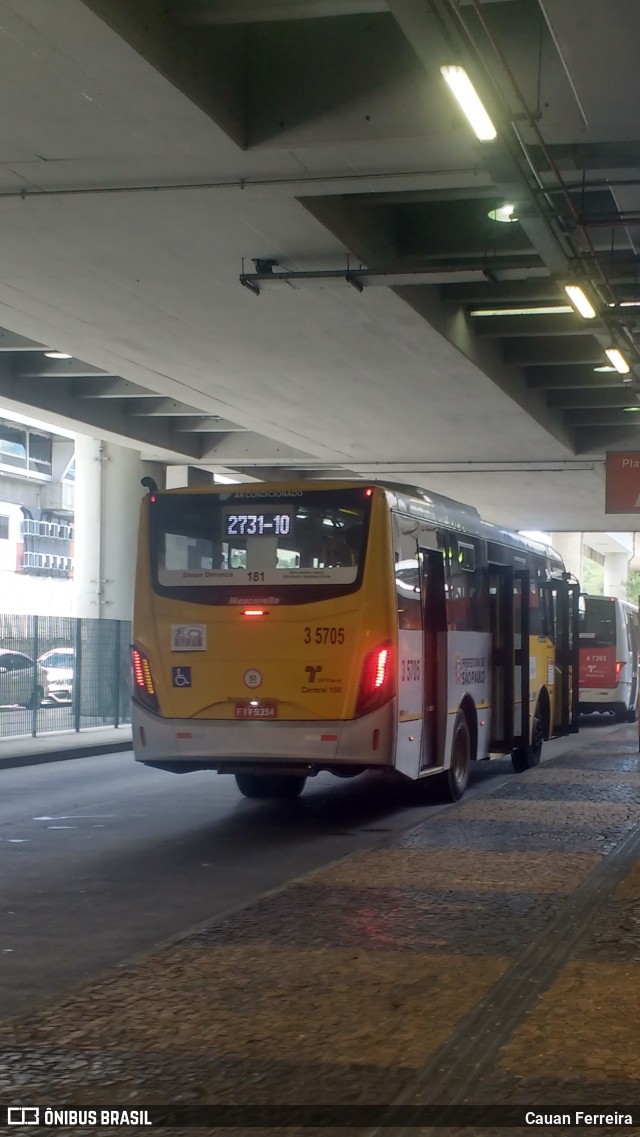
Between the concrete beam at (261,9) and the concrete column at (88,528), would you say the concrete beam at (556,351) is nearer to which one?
the concrete beam at (261,9)

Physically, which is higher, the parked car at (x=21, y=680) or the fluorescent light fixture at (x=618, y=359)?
the fluorescent light fixture at (x=618, y=359)

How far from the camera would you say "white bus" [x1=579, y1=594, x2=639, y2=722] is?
3547 centimetres

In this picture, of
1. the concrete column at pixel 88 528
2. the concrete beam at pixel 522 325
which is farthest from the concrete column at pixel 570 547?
the concrete beam at pixel 522 325

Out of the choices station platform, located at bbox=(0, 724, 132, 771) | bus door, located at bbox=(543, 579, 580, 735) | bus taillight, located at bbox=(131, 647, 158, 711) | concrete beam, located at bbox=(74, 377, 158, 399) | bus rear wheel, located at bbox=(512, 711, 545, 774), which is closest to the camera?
bus taillight, located at bbox=(131, 647, 158, 711)

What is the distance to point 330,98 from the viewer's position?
1068 cm

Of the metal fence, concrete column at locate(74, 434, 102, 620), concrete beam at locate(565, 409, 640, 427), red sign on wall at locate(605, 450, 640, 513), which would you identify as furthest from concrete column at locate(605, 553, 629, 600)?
the metal fence

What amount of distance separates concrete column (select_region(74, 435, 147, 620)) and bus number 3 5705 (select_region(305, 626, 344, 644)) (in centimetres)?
1798

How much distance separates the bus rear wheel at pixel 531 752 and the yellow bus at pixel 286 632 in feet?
15.9

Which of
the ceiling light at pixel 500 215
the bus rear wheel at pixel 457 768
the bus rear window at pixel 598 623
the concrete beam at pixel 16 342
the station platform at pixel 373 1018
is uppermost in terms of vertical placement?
the concrete beam at pixel 16 342

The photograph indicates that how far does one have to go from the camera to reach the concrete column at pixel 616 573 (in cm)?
7712

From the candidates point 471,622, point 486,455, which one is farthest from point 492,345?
Answer: point 486,455

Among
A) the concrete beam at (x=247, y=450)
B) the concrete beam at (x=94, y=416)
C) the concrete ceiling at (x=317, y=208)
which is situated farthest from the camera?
the concrete beam at (x=247, y=450)

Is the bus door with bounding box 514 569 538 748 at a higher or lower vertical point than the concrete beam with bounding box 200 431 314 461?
lower

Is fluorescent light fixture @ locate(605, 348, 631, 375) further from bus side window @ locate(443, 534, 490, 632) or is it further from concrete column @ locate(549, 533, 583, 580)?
concrete column @ locate(549, 533, 583, 580)
